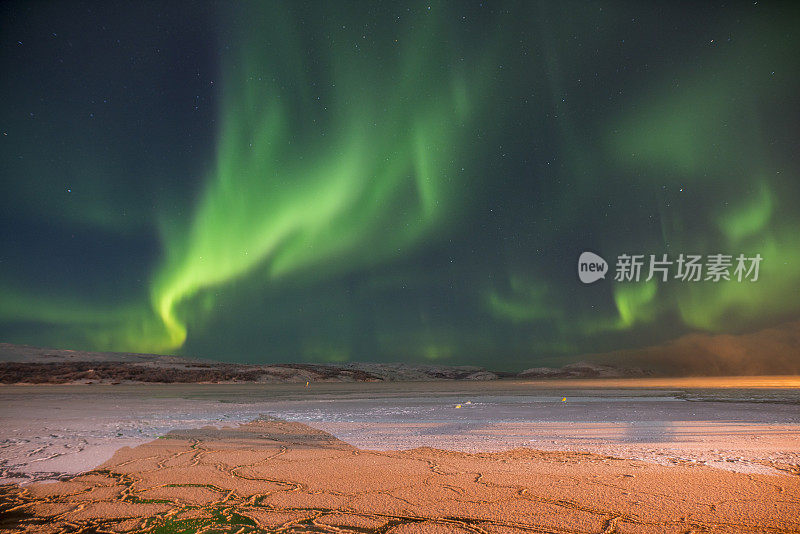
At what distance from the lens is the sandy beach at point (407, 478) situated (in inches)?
141

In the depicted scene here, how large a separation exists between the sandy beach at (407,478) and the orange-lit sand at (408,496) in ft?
0.06

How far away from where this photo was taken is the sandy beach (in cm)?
357

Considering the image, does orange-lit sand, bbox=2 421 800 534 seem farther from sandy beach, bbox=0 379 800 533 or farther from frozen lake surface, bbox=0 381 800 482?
frozen lake surface, bbox=0 381 800 482

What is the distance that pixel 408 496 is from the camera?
13.7 feet

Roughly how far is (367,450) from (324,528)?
3.05 metres

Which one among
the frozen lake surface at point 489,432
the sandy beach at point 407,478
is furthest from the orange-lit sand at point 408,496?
the frozen lake surface at point 489,432

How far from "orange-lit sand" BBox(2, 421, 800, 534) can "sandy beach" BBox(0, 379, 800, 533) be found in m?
0.02

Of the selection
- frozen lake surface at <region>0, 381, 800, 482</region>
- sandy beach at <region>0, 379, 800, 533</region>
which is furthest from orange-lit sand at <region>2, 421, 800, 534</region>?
frozen lake surface at <region>0, 381, 800, 482</region>

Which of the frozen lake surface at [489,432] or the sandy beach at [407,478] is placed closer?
the sandy beach at [407,478]

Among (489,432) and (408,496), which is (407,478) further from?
(489,432)

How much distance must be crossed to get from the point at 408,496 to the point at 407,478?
636 millimetres

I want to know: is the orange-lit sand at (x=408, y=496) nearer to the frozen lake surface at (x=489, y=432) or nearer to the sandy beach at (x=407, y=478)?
the sandy beach at (x=407, y=478)

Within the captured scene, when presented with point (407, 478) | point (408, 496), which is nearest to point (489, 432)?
point (407, 478)

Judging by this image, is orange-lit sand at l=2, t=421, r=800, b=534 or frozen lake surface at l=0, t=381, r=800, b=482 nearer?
orange-lit sand at l=2, t=421, r=800, b=534
